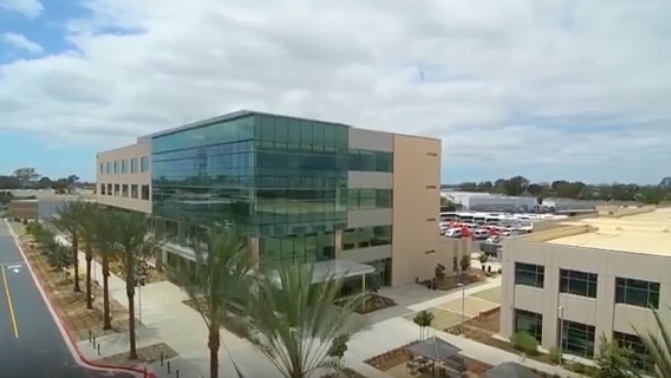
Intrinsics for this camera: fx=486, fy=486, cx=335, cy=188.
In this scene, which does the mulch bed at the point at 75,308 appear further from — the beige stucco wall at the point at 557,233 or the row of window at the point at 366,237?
the beige stucco wall at the point at 557,233

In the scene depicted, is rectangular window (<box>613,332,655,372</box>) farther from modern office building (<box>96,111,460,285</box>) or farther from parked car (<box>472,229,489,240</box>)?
parked car (<box>472,229,489,240</box>)

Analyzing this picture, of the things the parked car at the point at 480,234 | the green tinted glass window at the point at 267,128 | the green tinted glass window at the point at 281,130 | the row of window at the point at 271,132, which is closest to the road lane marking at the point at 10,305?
the row of window at the point at 271,132

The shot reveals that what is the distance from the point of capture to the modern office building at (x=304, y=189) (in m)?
31.0

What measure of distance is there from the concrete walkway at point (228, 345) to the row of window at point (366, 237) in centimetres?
675

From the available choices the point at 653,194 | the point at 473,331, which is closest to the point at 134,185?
the point at 473,331

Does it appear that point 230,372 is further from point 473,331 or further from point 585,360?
point 585,360

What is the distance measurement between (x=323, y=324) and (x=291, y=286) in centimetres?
147

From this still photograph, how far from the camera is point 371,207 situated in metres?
37.9

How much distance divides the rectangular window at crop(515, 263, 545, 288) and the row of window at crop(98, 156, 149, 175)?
116 feet

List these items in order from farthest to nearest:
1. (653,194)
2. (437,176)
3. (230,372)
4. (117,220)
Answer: (653,194) → (437,176) → (117,220) → (230,372)

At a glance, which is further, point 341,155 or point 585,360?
point 341,155

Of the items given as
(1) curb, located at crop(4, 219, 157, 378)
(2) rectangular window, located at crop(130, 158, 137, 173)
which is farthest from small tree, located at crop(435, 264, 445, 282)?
(2) rectangular window, located at crop(130, 158, 137, 173)

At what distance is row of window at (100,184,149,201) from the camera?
47.6m

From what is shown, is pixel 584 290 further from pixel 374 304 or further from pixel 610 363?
pixel 374 304
